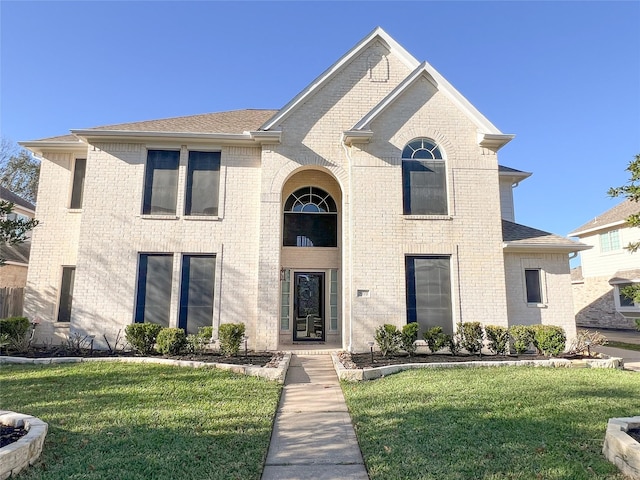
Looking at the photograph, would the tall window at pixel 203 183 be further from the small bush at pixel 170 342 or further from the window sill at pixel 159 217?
the small bush at pixel 170 342

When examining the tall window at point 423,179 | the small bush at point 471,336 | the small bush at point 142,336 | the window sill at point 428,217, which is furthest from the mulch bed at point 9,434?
the tall window at point 423,179

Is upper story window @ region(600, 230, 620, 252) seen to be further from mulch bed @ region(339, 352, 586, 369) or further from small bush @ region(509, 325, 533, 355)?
small bush @ region(509, 325, 533, 355)

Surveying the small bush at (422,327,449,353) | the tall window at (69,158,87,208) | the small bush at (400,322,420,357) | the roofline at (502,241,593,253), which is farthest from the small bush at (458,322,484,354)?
the tall window at (69,158,87,208)

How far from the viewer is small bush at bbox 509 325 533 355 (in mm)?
10477

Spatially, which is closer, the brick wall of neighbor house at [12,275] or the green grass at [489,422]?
the green grass at [489,422]

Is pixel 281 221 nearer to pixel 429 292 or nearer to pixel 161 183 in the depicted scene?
pixel 161 183

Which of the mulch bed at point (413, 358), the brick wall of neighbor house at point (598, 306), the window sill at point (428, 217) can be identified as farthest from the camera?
the brick wall of neighbor house at point (598, 306)

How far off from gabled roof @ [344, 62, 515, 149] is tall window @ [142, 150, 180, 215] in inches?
223

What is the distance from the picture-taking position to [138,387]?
707cm

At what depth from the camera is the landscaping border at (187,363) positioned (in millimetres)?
8109

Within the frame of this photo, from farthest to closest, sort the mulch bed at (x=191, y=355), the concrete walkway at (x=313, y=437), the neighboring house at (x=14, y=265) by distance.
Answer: the neighboring house at (x=14, y=265), the mulch bed at (x=191, y=355), the concrete walkway at (x=313, y=437)

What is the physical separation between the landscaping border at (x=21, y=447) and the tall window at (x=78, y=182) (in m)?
9.22

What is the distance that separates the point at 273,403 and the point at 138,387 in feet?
8.88

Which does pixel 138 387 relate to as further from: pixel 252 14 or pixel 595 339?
pixel 595 339
